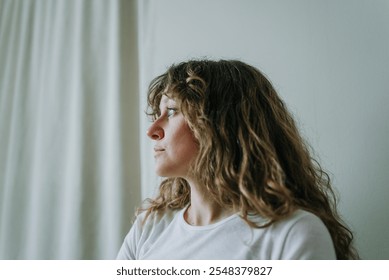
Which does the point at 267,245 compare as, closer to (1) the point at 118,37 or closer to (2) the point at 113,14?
(1) the point at 118,37

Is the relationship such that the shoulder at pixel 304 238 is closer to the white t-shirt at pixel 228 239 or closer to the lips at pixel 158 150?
the white t-shirt at pixel 228 239

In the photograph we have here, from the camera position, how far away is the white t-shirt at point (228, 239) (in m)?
0.66

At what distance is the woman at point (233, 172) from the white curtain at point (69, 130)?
12.2 inches

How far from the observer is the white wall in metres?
0.84

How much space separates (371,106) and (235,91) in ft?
1.17

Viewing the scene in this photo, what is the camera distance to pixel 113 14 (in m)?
1.31

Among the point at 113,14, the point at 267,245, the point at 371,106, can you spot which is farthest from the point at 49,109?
the point at 371,106

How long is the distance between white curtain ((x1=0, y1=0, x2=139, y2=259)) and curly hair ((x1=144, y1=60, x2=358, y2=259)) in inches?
16.8

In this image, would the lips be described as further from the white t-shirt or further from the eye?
the white t-shirt

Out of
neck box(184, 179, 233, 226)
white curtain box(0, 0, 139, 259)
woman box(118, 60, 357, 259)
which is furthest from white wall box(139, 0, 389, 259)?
neck box(184, 179, 233, 226)

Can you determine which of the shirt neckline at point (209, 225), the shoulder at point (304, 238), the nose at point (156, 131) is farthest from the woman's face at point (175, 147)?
the shoulder at point (304, 238)
